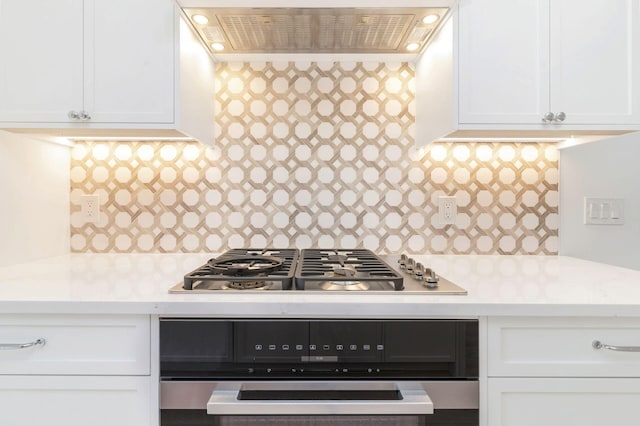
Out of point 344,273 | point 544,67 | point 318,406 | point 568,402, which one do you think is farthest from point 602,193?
point 318,406

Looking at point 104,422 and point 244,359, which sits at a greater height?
point 244,359

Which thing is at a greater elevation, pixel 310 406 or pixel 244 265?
pixel 244 265

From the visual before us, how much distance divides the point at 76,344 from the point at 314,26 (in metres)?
1.23

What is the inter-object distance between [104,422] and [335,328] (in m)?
0.61

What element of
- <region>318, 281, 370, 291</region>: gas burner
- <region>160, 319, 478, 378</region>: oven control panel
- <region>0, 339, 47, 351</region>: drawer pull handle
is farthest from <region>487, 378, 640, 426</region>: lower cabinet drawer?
<region>0, 339, 47, 351</region>: drawer pull handle

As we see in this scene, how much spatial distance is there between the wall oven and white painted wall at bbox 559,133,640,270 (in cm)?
89

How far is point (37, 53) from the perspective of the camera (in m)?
1.34

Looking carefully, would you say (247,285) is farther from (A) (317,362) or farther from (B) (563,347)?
(B) (563,347)

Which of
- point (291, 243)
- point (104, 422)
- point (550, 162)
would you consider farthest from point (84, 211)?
point (550, 162)

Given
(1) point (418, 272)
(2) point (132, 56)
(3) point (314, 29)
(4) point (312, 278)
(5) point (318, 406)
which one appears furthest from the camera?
(3) point (314, 29)

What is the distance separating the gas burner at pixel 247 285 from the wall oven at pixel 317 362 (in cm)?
12

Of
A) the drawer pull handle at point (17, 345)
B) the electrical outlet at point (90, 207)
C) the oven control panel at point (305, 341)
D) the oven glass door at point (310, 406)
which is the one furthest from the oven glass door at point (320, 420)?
the electrical outlet at point (90, 207)

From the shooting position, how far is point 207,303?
951 millimetres

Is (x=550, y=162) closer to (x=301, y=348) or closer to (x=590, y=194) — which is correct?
(x=590, y=194)
